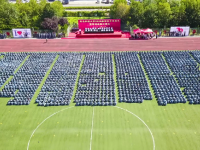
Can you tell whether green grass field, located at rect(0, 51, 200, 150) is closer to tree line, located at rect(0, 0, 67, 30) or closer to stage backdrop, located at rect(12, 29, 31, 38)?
stage backdrop, located at rect(12, 29, 31, 38)

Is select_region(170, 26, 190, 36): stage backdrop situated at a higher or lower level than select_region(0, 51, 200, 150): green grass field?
higher

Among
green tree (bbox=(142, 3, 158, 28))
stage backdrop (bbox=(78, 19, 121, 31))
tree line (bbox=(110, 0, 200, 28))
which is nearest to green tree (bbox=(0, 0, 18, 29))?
stage backdrop (bbox=(78, 19, 121, 31))

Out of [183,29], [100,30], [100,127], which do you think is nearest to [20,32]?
[100,30]

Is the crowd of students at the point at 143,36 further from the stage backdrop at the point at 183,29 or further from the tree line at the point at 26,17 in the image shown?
the tree line at the point at 26,17

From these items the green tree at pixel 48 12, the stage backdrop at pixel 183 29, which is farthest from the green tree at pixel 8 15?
the stage backdrop at pixel 183 29

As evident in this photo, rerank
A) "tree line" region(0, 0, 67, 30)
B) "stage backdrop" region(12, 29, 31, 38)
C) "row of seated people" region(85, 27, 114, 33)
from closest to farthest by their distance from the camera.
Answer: "stage backdrop" region(12, 29, 31, 38) < "row of seated people" region(85, 27, 114, 33) < "tree line" region(0, 0, 67, 30)

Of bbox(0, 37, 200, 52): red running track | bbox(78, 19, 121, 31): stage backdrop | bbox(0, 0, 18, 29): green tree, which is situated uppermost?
bbox(0, 0, 18, 29): green tree

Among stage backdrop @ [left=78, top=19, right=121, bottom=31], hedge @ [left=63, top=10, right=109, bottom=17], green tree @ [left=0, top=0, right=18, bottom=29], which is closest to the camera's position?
stage backdrop @ [left=78, top=19, right=121, bottom=31]
